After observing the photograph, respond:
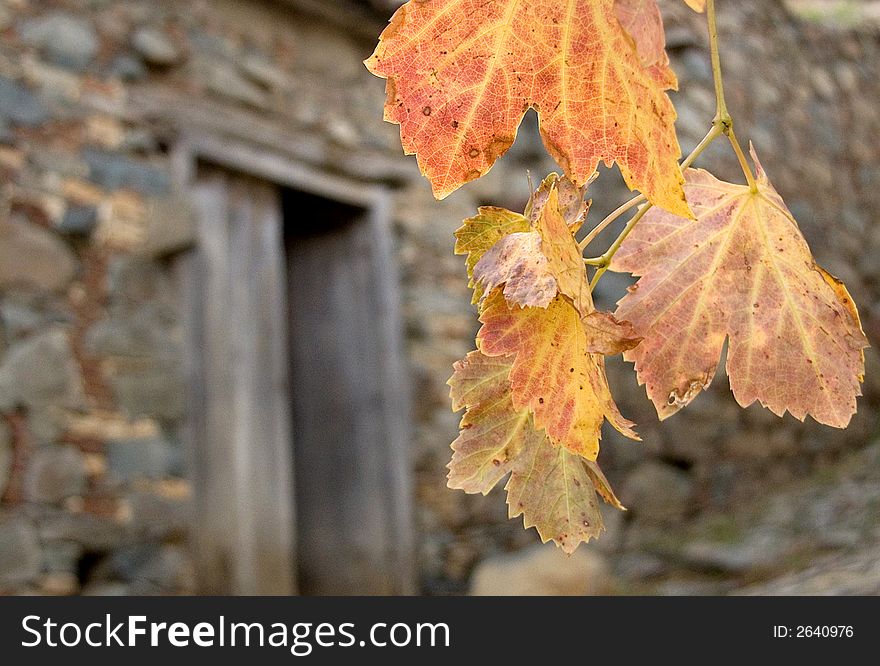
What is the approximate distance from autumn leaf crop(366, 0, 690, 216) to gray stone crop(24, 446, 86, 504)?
2297mm

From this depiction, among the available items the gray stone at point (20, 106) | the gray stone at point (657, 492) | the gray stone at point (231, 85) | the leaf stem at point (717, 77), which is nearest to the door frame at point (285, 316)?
the gray stone at point (231, 85)

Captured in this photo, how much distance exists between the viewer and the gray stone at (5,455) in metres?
2.48

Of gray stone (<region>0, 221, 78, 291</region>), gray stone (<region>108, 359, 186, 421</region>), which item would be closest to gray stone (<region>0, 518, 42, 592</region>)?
gray stone (<region>108, 359, 186, 421</region>)

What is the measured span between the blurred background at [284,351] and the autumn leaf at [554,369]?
2.27 m

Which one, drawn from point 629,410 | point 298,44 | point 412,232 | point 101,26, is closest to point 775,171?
point 629,410

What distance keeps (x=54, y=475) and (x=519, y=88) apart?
2.33 m

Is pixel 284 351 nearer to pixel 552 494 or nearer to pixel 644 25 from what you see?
pixel 552 494

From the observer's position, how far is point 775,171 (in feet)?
14.7

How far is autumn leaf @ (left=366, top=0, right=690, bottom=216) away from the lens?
0.49 metres

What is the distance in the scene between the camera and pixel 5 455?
2.49m

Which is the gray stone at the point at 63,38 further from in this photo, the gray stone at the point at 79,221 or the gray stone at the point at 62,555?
the gray stone at the point at 62,555

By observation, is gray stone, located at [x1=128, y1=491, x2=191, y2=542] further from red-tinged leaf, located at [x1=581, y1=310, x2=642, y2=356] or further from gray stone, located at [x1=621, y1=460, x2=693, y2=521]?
red-tinged leaf, located at [x1=581, y1=310, x2=642, y2=356]

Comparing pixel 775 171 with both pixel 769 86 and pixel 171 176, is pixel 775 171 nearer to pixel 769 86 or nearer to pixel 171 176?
pixel 769 86
